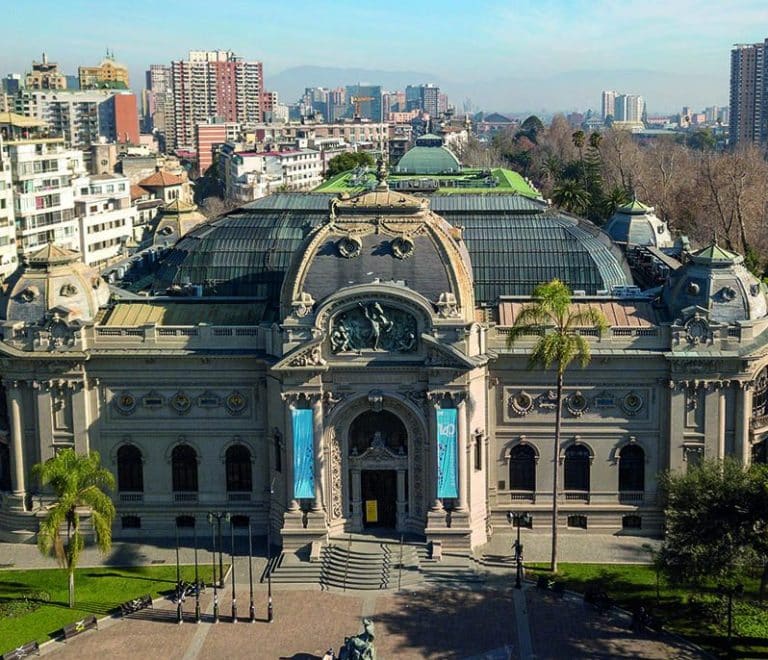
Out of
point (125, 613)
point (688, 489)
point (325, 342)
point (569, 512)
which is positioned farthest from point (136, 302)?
point (688, 489)

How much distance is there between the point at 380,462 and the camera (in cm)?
7169

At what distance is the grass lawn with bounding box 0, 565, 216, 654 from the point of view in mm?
62188

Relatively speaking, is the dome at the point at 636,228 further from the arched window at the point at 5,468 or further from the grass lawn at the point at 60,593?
the arched window at the point at 5,468

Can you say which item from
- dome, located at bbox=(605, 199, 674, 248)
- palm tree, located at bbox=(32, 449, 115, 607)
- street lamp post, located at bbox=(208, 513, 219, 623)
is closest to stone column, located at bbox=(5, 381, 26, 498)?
palm tree, located at bbox=(32, 449, 115, 607)

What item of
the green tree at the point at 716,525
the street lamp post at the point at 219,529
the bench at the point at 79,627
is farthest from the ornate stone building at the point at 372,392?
the bench at the point at 79,627

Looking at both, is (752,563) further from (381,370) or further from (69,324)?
(69,324)

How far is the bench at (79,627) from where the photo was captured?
2404 inches

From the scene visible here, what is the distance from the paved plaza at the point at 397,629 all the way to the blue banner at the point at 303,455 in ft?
20.9

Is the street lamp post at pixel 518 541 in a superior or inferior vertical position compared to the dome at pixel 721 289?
inferior

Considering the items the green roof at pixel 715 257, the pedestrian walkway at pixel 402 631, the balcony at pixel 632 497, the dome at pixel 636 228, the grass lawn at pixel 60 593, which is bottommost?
the pedestrian walkway at pixel 402 631

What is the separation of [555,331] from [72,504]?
31.5 m

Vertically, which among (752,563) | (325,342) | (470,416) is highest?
(325,342)

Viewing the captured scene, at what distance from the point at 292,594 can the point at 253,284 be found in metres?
23.9

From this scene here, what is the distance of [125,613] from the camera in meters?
63.7
